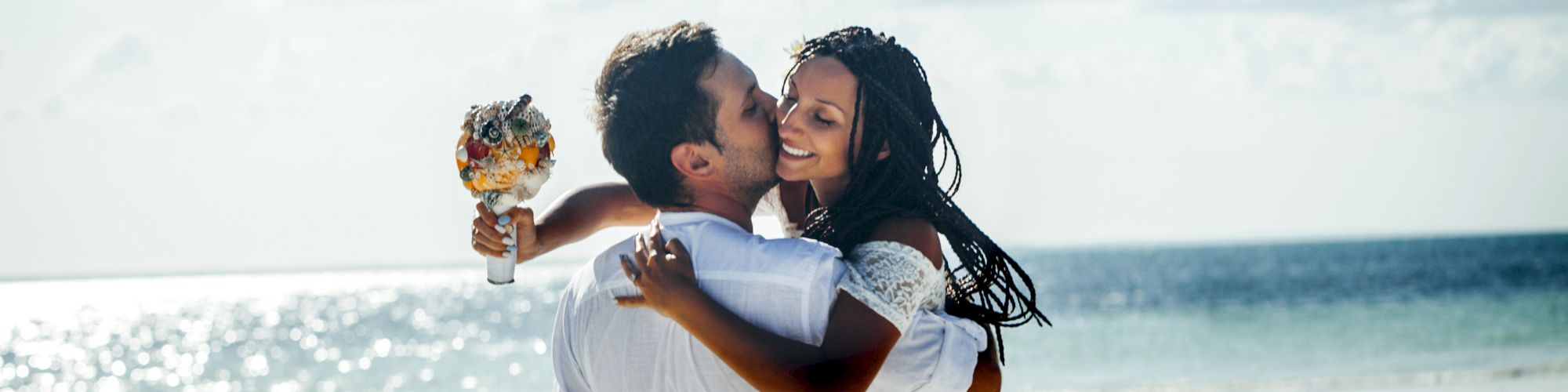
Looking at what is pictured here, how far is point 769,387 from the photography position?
2.57 metres

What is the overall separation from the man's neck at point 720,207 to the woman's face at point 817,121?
0.19m

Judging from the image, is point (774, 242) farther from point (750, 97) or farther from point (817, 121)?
point (817, 121)

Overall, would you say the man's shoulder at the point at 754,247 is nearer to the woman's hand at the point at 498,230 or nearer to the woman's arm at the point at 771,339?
the woman's arm at the point at 771,339

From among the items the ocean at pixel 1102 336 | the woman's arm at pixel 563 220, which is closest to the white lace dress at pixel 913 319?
the woman's arm at pixel 563 220

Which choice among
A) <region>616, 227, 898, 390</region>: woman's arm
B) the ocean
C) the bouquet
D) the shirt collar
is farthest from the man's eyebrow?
the ocean

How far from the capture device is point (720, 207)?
2811 mm

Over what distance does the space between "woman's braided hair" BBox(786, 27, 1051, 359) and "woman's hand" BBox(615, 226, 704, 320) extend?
44cm

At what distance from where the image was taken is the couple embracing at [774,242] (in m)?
2.60

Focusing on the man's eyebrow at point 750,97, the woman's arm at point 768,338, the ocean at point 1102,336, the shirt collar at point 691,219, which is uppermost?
the man's eyebrow at point 750,97

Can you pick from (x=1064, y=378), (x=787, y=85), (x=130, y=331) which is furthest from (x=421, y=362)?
(x=787, y=85)

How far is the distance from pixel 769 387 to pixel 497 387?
20461 millimetres

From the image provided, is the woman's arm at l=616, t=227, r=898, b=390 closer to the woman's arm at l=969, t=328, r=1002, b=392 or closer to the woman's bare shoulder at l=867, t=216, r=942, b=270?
the woman's bare shoulder at l=867, t=216, r=942, b=270

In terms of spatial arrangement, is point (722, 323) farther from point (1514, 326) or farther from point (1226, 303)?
point (1226, 303)

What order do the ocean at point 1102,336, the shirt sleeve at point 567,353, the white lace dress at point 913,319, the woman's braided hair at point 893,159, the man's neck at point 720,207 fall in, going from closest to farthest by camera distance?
the white lace dress at point 913,319
the man's neck at point 720,207
the shirt sleeve at point 567,353
the woman's braided hair at point 893,159
the ocean at point 1102,336
